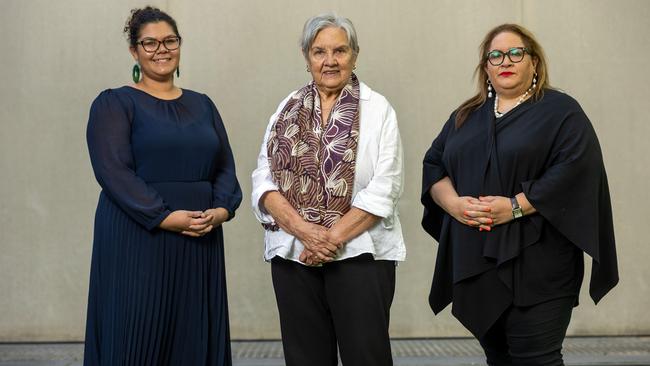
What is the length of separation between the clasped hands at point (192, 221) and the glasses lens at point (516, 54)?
1.21 meters

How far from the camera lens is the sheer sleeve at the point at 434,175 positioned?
2.80m

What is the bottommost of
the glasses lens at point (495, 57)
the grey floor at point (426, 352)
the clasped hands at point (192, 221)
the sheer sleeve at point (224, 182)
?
the grey floor at point (426, 352)

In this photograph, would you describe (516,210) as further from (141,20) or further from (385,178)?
(141,20)

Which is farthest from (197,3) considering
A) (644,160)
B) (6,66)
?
(644,160)

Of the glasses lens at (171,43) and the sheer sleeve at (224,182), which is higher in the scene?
the glasses lens at (171,43)

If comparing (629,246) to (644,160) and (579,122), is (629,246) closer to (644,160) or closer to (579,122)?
(644,160)

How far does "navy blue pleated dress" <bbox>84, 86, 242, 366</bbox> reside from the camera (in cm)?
262

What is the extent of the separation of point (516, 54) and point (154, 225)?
142 centimetres

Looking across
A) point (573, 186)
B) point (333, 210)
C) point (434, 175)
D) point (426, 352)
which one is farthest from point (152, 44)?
point (426, 352)

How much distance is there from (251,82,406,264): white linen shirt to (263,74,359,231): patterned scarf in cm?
3

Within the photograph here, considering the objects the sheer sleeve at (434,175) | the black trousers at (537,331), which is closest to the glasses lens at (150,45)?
the sheer sleeve at (434,175)

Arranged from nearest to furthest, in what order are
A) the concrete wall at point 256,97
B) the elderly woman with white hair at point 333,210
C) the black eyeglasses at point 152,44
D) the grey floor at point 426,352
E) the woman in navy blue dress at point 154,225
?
the elderly woman with white hair at point 333,210, the woman in navy blue dress at point 154,225, the black eyeglasses at point 152,44, the grey floor at point 426,352, the concrete wall at point 256,97

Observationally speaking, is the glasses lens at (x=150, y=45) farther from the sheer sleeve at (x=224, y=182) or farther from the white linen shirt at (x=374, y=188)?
the white linen shirt at (x=374, y=188)

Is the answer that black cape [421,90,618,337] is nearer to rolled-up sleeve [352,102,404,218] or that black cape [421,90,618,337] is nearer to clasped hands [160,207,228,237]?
rolled-up sleeve [352,102,404,218]
